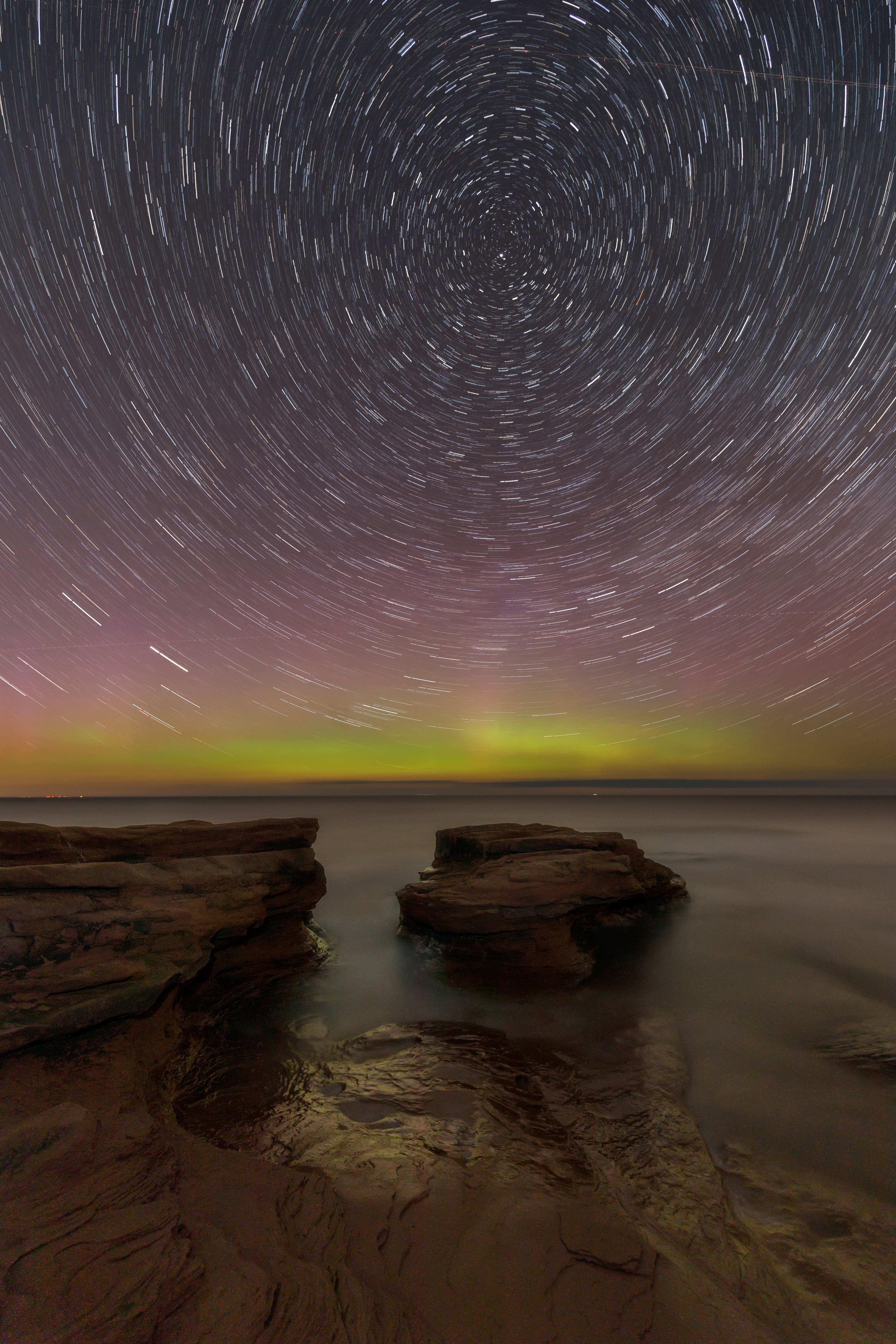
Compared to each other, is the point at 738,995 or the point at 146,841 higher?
the point at 146,841

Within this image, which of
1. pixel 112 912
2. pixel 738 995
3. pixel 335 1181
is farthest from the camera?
pixel 738 995

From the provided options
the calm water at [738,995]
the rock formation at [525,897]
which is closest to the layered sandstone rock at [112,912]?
the calm water at [738,995]

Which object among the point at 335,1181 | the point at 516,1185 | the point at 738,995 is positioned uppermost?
the point at 335,1181

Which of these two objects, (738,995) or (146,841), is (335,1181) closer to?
(146,841)

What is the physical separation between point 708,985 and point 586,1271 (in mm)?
10415

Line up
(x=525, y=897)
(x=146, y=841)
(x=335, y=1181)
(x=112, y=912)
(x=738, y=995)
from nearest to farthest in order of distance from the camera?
(x=335, y=1181) < (x=112, y=912) < (x=146, y=841) < (x=738, y=995) < (x=525, y=897)

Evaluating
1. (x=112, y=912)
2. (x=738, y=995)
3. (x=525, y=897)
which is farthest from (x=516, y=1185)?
(x=738, y=995)

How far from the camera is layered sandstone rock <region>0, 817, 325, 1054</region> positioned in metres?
7.02

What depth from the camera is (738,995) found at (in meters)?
12.4

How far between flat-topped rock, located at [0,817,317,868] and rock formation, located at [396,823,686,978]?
13.7ft

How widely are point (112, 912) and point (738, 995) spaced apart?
13.0 m

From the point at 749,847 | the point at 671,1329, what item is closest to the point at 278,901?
the point at 671,1329

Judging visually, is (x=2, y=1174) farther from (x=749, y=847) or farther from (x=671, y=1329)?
(x=749, y=847)

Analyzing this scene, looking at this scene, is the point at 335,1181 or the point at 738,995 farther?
the point at 738,995
